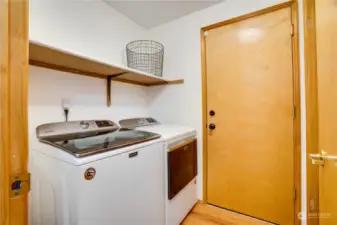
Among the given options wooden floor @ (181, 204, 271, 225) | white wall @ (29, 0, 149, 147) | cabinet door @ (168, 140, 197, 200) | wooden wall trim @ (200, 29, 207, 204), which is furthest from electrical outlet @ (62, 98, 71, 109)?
wooden floor @ (181, 204, 271, 225)

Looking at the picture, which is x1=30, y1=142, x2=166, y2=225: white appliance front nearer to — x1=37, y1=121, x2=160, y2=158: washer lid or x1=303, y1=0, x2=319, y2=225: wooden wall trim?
x1=37, y1=121, x2=160, y2=158: washer lid

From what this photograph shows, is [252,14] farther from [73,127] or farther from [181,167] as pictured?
[73,127]

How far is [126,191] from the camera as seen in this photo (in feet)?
3.37

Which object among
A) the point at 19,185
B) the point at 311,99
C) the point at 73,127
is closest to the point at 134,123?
the point at 73,127

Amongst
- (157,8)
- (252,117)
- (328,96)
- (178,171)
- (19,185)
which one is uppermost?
(157,8)

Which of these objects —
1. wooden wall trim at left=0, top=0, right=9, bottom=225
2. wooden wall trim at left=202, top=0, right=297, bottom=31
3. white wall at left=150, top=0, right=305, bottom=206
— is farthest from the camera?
white wall at left=150, top=0, right=305, bottom=206

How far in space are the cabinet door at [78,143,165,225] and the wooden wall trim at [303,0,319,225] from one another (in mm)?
1016

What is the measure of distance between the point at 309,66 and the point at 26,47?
4.78ft

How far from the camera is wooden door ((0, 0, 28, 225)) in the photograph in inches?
18.0

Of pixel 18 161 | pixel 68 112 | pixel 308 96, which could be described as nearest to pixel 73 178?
pixel 18 161

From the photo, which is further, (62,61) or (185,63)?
(185,63)

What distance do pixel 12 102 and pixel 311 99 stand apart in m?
1.45

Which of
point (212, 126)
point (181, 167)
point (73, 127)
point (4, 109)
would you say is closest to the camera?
point (4, 109)

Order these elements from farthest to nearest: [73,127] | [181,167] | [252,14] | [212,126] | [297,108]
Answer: [212,126] < [252,14] < [181,167] < [297,108] < [73,127]
